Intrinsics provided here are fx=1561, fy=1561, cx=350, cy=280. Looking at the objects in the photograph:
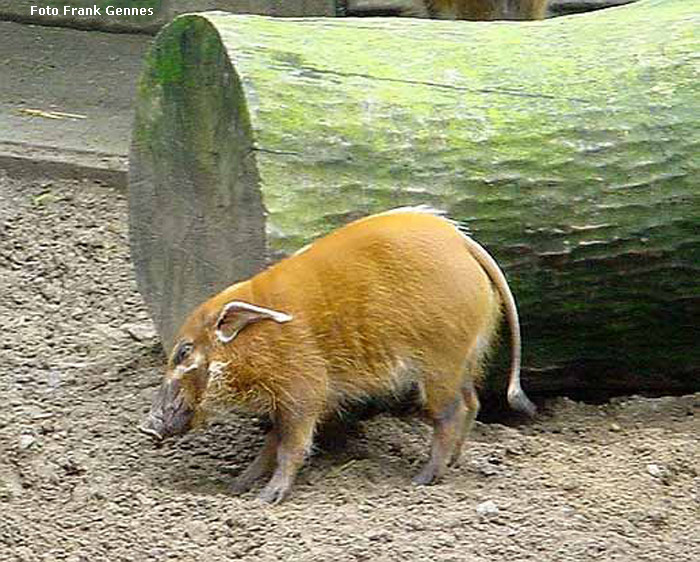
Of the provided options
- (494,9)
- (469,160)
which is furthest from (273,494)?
(494,9)

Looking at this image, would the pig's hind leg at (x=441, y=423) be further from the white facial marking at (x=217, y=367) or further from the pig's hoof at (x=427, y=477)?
the white facial marking at (x=217, y=367)

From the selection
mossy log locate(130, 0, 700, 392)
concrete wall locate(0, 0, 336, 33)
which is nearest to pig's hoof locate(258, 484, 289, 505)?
mossy log locate(130, 0, 700, 392)

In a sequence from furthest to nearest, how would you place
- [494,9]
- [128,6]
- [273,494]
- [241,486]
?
1. [128,6]
2. [494,9]
3. [241,486]
4. [273,494]

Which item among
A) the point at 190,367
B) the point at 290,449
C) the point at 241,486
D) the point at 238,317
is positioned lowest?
the point at 241,486

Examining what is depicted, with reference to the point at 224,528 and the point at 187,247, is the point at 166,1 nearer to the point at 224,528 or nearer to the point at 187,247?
the point at 187,247

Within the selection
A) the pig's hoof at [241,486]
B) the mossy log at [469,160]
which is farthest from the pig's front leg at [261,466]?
the mossy log at [469,160]

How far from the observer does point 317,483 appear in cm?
280

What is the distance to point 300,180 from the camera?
2846mm

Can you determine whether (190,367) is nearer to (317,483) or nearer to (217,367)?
(217,367)

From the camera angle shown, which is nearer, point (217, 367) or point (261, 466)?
point (217, 367)

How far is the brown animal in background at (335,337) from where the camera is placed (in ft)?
8.88

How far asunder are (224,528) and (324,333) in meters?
0.38

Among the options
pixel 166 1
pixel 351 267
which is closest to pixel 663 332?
pixel 351 267

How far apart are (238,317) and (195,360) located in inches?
4.8
